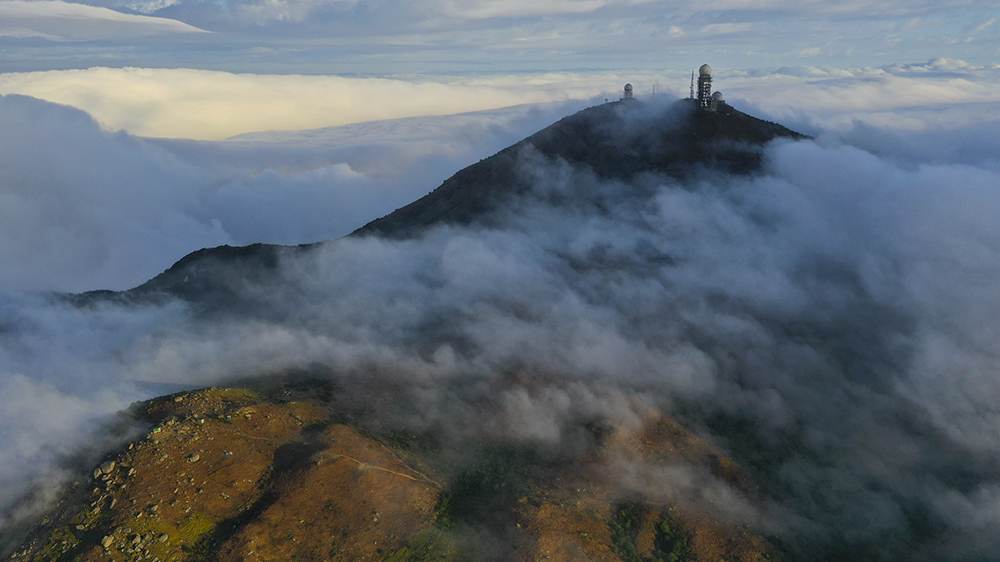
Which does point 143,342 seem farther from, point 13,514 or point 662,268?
point 662,268

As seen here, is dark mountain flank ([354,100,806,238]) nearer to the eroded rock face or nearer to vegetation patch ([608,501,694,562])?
the eroded rock face

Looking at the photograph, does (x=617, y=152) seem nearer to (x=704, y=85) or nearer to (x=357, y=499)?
(x=704, y=85)

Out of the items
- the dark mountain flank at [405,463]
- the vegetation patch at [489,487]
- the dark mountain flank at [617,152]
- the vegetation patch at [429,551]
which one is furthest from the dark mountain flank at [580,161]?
the vegetation patch at [429,551]

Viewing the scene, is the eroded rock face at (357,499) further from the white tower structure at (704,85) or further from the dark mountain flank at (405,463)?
the white tower structure at (704,85)

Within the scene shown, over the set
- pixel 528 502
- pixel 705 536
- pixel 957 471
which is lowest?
pixel 957 471

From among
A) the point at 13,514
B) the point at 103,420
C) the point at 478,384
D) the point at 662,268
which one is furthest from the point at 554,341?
the point at 13,514
